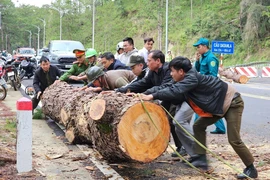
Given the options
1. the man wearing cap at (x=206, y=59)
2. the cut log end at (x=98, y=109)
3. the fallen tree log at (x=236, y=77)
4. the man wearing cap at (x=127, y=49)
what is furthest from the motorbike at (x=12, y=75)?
the cut log end at (x=98, y=109)

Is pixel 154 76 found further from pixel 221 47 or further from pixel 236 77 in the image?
pixel 221 47

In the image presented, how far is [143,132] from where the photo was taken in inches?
190

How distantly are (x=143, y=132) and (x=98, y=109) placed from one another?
625 mm

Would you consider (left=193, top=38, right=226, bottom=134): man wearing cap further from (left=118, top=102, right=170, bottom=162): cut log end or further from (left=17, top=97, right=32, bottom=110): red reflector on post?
(left=17, top=97, right=32, bottom=110): red reflector on post

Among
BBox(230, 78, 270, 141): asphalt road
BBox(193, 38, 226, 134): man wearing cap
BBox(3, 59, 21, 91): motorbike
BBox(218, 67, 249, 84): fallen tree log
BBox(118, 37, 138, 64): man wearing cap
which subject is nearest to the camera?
BBox(218, 67, 249, 84): fallen tree log

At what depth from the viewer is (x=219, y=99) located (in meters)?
4.82

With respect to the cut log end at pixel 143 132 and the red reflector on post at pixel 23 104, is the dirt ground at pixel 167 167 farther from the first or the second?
the red reflector on post at pixel 23 104

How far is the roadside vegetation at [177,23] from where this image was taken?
36.8 m

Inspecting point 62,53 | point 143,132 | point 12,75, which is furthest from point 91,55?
point 62,53

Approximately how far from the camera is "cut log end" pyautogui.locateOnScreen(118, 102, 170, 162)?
15.5 feet

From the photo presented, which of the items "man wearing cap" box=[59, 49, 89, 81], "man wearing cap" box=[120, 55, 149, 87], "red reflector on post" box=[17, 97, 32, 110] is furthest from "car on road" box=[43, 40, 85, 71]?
"red reflector on post" box=[17, 97, 32, 110]

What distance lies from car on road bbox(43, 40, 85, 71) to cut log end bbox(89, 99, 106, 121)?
45.3 ft

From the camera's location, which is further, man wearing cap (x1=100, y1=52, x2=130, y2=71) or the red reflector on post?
man wearing cap (x1=100, y1=52, x2=130, y2=71)

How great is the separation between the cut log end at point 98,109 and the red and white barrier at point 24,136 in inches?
31.6
